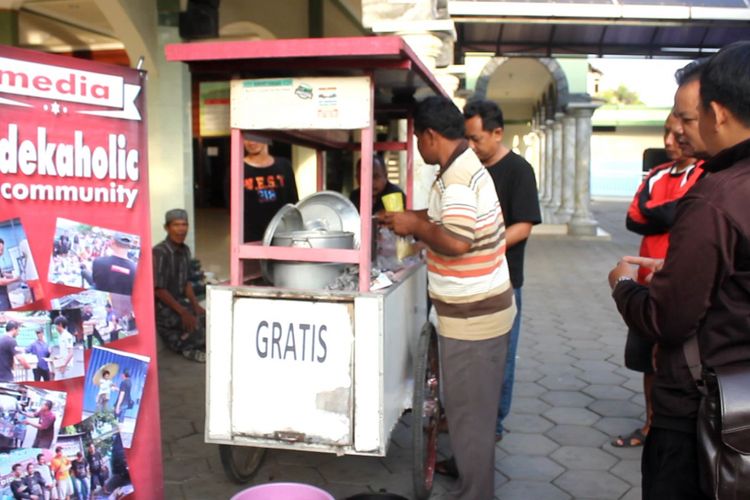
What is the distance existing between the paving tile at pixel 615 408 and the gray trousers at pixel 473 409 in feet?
5.75

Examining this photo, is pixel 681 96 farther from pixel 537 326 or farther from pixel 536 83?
pixel 536 83

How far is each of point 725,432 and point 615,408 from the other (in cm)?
→ 312

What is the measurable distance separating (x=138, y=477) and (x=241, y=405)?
0.49m

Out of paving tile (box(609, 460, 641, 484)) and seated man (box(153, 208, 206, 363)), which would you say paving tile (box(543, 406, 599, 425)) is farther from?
seated man (box(153, 208, 206, 363))

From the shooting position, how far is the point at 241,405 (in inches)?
114

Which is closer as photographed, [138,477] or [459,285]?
[138,477]

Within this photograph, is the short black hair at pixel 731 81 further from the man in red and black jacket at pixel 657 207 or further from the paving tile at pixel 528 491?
the paving tile at pixel 528 491

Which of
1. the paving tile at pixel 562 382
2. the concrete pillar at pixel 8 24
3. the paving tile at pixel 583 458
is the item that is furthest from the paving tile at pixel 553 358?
the concrete pillar at pixel 8 24

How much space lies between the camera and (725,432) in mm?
1608

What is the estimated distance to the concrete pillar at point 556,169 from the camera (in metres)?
16.9

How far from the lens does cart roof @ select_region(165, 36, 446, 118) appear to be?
259 centimetres

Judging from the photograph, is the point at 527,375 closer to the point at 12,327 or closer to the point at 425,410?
the point at 425,410

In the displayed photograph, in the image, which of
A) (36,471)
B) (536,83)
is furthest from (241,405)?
(536,83)

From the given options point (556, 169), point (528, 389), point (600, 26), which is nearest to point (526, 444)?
point (528, 389)
